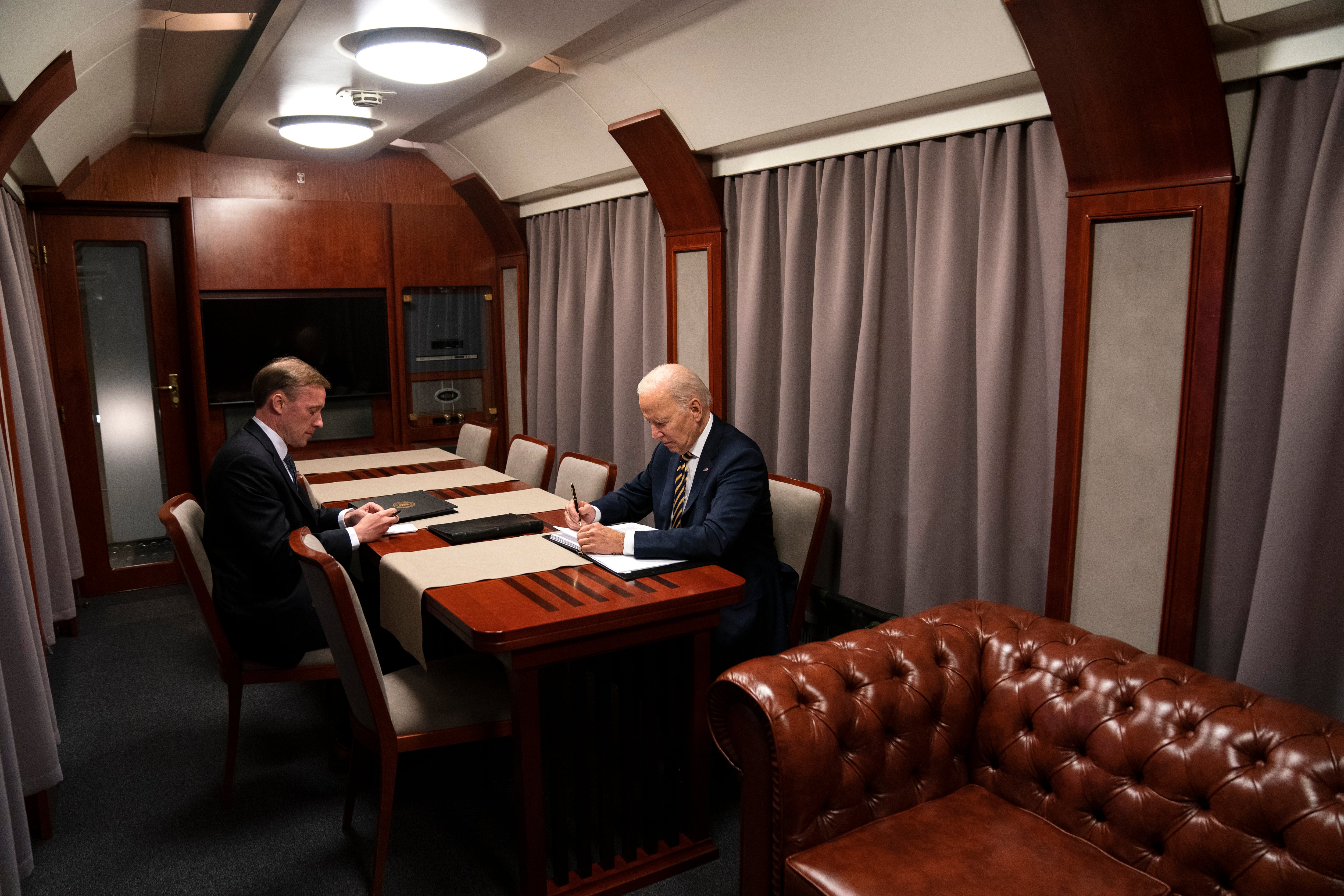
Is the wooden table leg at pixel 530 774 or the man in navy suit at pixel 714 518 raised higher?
the man in navy suit at pixel 714 518

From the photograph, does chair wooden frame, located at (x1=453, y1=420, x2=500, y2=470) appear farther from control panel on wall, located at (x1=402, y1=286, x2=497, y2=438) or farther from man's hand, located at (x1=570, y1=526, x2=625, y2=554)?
man's hand, located at (x1=570, y1=526, x2=625, y2=554)

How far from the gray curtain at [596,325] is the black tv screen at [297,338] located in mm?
877

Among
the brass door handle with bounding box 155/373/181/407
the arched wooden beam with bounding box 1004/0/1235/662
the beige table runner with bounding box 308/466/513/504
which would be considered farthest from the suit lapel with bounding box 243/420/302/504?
the brass door handle with bounding box 155/373/181/407

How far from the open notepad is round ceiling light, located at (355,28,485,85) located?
1505 millimetres

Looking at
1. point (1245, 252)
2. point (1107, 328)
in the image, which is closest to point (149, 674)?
point (1107, 328)

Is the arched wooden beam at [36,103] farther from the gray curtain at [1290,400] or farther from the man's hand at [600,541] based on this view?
the gray curtain at [1290,400]

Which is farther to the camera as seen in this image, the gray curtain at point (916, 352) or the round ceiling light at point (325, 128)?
the round ceiling light at point (325, 128)

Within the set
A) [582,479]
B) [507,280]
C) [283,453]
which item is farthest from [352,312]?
[283,453]

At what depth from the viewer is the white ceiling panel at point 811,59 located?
2.26 meters

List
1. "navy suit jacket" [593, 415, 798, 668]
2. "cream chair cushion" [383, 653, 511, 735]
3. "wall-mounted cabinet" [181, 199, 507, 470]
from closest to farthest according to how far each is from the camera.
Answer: "cream chair cushion" [383, 653, 511, 735], "navy suit jacket" [593, 415, 798, 668], "wall-mounted cabinet" [181, 199, 507, 470]

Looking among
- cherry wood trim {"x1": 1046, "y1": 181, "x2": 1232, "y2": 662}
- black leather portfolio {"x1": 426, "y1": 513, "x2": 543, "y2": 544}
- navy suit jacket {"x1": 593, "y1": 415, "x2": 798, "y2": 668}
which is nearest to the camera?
cherry wood trim {"x1": 1046, "y1": 181, "x2": 1232, "y2": 662}

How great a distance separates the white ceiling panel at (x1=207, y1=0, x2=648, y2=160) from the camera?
8.07ft

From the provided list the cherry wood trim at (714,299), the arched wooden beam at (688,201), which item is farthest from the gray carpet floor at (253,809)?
the arched wooden beam at (688,201)

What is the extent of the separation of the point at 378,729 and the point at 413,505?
113 cm
